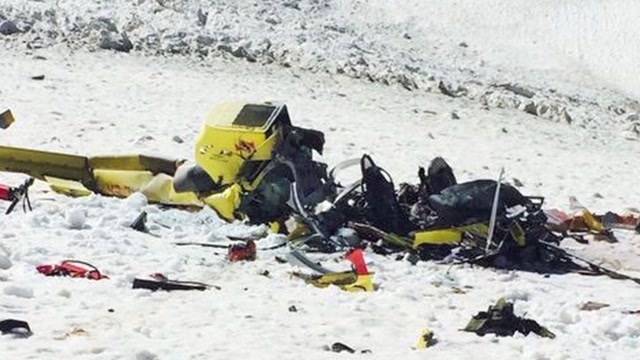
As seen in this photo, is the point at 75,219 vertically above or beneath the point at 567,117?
above

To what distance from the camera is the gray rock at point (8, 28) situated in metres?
21.8

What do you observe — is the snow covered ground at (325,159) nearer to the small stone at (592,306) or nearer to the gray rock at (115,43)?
the small stone at (592,306)

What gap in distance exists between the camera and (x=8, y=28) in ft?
72.0

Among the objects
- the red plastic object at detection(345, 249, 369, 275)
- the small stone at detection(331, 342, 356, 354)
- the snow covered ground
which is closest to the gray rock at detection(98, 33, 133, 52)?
the snow covered ground

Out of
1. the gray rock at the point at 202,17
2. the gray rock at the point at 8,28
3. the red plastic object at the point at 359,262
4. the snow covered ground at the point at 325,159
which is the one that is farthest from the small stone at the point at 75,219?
the gray rock at the point at 202,17

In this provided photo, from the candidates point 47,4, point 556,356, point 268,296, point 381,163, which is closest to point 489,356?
point 556,356

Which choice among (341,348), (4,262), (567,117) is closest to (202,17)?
(567,117)

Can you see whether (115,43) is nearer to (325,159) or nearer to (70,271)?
(325,159)

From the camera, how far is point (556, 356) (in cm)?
650

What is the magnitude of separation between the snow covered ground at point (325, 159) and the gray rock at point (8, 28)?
0.16 metres

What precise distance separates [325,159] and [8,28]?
30.5 ft

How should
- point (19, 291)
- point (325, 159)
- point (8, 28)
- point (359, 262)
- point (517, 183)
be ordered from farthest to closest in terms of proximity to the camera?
1. point (8, 28)
2. point (325, 159)
3. point (517, 183)
4. point (359, 262)
5. point (19, 291)

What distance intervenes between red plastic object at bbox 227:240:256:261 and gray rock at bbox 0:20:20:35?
14135 millimetres

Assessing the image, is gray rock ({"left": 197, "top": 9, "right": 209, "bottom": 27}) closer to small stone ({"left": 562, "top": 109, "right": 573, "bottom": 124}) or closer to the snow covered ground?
the snow covered ground
